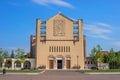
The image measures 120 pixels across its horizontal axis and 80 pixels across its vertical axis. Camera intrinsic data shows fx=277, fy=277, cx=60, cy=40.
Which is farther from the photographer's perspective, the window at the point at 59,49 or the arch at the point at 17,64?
the window at the point at 59,49

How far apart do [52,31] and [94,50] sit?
18.0m

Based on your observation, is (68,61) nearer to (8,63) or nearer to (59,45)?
(59,45)

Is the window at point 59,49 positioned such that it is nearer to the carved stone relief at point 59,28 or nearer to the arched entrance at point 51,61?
the arched entrance at point 51,61

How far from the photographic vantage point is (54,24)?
4171 inches

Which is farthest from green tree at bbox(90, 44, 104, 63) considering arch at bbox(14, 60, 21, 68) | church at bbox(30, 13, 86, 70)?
arch at bbox(14, 60, 21, 68)

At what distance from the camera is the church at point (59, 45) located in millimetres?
102250

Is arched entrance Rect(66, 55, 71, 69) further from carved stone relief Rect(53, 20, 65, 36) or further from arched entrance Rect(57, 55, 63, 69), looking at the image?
carved stone relief Rect(53, 20, 65, 36)

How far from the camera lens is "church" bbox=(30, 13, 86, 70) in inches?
4026

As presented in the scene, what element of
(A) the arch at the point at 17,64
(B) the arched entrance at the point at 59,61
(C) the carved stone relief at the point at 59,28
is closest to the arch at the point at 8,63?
(A) the arch at the point at 17,64

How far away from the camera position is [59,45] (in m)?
103

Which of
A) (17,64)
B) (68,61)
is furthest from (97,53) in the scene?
(17,64)

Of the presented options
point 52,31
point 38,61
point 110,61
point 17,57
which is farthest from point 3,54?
point 110,61

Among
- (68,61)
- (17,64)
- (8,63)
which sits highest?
(68,61)

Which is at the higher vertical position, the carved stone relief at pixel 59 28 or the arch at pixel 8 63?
the carved stone relief at pixel 59 28
